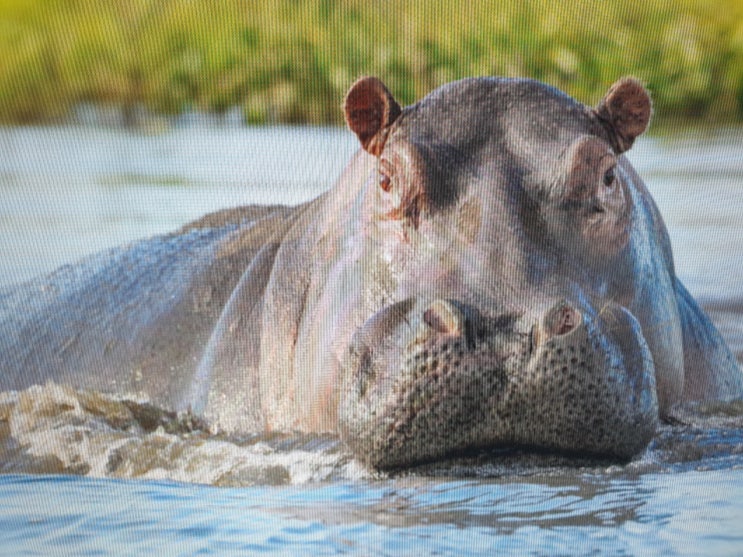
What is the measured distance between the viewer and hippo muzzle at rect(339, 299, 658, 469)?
367 cm

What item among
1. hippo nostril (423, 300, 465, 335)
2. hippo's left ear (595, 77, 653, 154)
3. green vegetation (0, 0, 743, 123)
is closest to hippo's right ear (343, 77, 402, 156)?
green vegetation (0, 0, 743, 123)

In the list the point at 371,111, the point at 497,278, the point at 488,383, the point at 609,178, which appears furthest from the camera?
the point at 371,111

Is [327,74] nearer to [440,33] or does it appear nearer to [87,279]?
[440,33]

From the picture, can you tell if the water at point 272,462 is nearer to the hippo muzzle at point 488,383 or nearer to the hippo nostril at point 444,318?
the hippo muzzle at point 488,383

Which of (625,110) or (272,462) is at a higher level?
(625,110)

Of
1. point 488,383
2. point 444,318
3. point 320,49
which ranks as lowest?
point 488,383

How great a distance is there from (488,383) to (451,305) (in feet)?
0.74

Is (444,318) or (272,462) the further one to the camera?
(272,462)

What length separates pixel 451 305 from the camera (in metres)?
3.70

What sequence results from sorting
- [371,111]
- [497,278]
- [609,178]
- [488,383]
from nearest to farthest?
1. [488,383]
2. [497,278]
3. [609,178]
4. [371,111]

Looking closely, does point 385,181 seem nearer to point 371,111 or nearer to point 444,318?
point 371,111

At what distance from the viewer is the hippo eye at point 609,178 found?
4.20 meters

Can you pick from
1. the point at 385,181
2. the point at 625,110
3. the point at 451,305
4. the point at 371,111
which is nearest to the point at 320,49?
the point at 371,111

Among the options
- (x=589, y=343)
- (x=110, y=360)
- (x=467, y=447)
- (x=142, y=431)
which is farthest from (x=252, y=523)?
(x=110, y=360)
